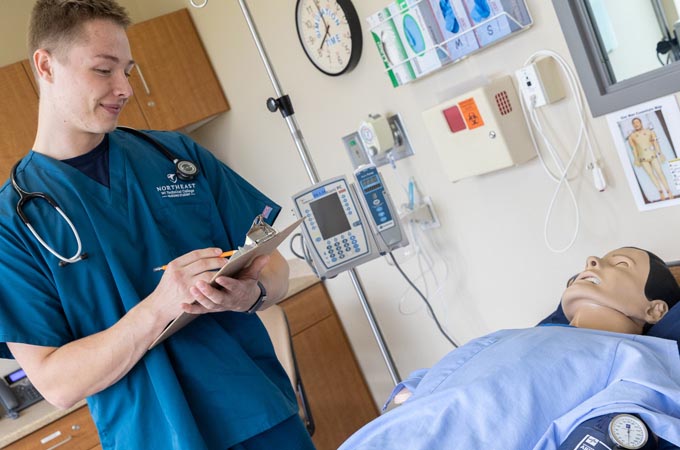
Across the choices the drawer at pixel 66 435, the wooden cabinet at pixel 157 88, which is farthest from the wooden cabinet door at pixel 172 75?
the drawer at pixel 66 435

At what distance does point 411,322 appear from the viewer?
254cm

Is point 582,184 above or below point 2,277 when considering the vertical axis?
below

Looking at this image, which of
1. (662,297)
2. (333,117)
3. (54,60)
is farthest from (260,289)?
(333,117)

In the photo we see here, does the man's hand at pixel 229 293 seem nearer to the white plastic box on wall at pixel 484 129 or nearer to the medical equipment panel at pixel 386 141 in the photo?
the white plastic box on wall at pixel 484 129

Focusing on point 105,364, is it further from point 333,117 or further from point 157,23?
point 157,23

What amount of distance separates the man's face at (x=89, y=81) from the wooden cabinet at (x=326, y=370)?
1.58 metres

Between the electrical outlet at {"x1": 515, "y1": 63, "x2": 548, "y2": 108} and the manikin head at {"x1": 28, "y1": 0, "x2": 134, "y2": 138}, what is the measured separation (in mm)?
956

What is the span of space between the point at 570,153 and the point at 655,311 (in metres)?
0.48

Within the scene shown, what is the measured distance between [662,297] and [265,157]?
1.90 metres

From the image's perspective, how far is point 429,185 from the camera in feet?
7.23

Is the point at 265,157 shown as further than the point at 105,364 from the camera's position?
Yes

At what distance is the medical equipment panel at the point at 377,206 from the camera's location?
1974 millimetres

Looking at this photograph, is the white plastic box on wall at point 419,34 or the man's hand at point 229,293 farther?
the white plastic box on wall at point 419,34

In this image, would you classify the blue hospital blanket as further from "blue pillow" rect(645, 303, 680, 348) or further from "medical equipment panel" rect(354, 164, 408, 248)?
"medical equipment panel" rect(354, 164, 408, 248)
